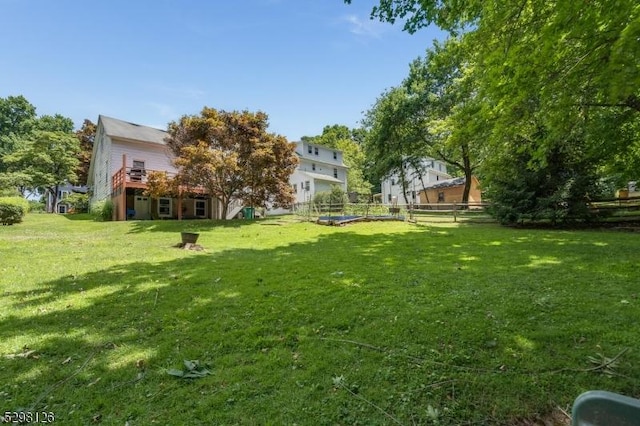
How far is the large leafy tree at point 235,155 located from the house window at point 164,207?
5721 millimetres

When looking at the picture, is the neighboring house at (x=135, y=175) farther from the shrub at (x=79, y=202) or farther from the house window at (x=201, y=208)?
the shrub at (x=79, y=202)

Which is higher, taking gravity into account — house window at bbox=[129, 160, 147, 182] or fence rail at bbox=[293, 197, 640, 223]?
house window at bbox=[129, 160, 147, 182]

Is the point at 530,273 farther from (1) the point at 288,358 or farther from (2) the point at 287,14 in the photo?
(2) the point at 287,14

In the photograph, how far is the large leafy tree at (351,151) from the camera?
40.7 m

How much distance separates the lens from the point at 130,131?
894 inches

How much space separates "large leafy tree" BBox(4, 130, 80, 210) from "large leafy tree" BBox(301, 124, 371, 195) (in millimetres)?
28137

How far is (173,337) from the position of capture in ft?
12.1

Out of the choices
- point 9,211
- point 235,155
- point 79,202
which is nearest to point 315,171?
point 235,155

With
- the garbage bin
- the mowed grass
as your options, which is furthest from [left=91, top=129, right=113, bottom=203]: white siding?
the mowed grass

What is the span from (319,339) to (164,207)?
20285 mm

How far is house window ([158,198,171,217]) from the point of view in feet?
68.7

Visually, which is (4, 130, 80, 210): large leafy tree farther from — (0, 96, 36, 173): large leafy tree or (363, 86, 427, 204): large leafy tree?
(363, 86, 427, 204): large leafy tree

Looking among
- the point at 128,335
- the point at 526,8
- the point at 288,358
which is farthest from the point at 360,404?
the point at 526,8

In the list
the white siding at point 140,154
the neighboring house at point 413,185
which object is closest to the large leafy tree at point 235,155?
the white siding at point 140,154
